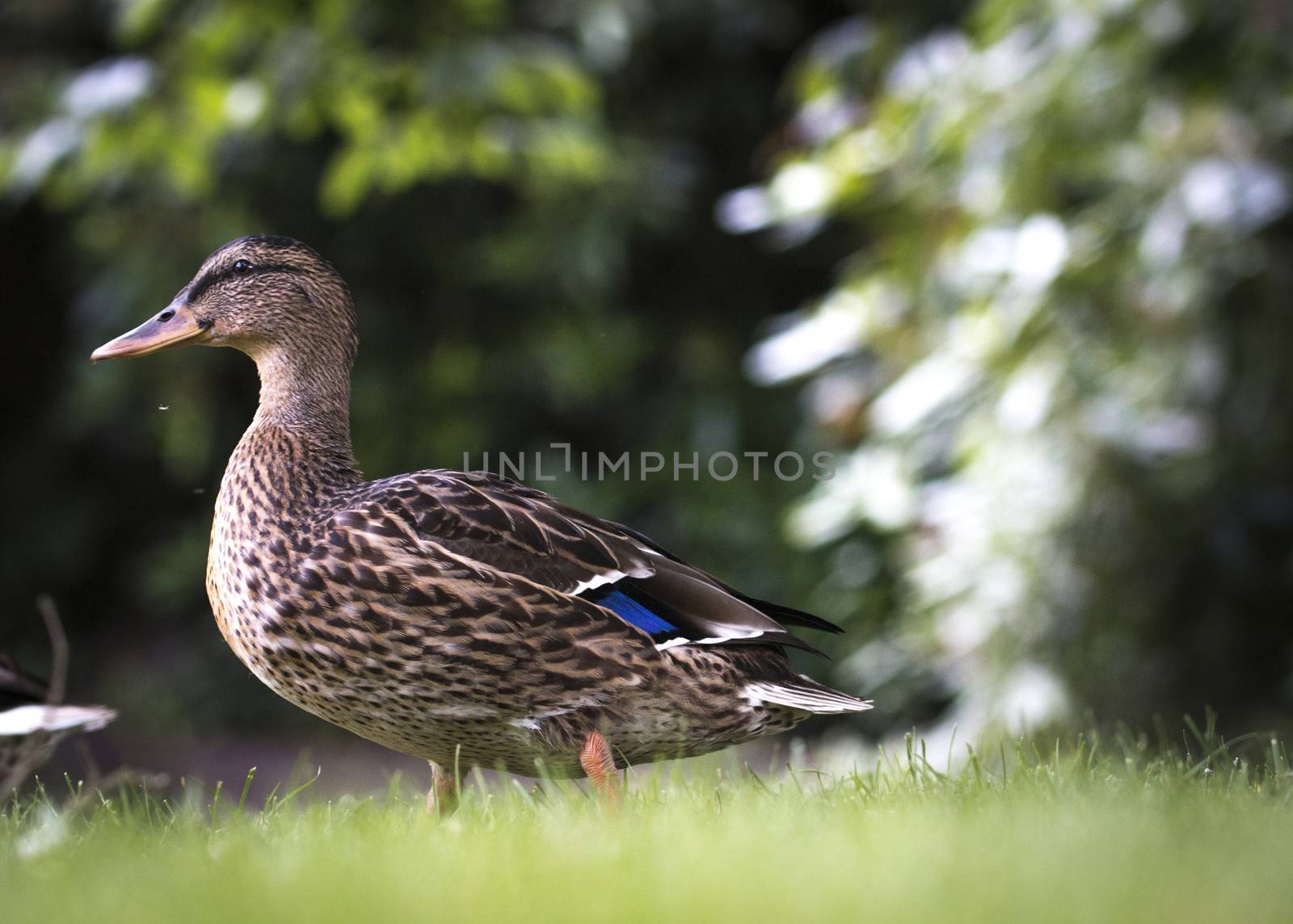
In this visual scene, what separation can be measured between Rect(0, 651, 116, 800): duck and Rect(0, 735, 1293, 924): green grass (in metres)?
0.17

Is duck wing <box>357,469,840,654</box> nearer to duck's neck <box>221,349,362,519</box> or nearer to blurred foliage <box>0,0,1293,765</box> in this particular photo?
duck's neck <box>221,349,362,519</box>

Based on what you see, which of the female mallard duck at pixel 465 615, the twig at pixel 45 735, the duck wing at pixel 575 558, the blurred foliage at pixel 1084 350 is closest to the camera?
the twig at pixel 45 735

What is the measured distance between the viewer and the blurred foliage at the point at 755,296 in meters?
4.85

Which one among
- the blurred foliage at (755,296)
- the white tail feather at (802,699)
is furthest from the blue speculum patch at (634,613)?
the blurred foliage at (755,296)

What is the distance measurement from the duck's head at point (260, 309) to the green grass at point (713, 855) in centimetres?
100

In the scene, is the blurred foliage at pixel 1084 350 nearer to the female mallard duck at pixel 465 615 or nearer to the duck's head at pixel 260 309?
the female mallard duck at pixel 465 615

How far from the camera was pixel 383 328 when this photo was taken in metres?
7.42

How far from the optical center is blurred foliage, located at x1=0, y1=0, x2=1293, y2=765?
4.85 metres

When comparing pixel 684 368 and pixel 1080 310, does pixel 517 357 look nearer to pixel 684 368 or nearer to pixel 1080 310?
pixel 684 368

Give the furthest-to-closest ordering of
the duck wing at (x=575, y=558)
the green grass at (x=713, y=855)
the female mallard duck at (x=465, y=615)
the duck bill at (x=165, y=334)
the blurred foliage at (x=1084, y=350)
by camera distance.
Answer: the blurred foliage at (x=1084, y=350)
the duck bill at (x=165, y=334)
the duck wing at (x=575, y=558)
the female mallard duck at (x=465, y=615)
the green grass at (x=713, y=855)

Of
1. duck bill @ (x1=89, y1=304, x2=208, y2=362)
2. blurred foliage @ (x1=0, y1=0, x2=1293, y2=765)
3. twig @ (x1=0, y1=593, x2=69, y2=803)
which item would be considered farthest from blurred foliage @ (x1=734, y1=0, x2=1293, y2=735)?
twig @ (x1=0, y1=593, x2=69, y2=803)

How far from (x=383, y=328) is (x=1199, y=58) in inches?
162

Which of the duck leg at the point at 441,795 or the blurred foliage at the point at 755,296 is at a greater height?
the blurred foliage at the point at 755,296

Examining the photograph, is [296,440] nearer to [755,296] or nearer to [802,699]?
[802,699]
